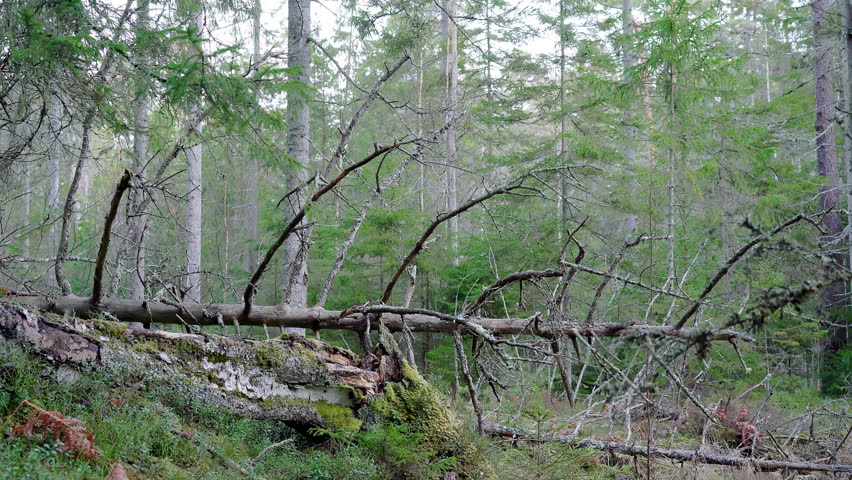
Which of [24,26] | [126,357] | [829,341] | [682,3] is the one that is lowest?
[829,341]

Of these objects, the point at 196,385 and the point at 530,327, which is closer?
the point at 196,385

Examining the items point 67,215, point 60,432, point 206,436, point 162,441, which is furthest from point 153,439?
point 67,215

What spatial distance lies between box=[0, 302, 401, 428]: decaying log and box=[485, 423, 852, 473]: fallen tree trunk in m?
1.70

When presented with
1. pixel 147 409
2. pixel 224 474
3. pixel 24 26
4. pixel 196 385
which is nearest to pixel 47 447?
pixel 147 409

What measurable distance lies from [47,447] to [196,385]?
1162mm

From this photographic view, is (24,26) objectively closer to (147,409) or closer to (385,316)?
(147,409)

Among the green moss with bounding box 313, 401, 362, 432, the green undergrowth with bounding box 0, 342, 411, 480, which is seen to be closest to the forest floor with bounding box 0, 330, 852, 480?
the green undergrowth with bounding box 0, 342, 411, 480

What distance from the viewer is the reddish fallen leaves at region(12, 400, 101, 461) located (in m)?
2.78

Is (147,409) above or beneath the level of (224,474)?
above

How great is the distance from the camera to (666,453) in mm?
5477

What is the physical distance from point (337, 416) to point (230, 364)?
824 millimetres

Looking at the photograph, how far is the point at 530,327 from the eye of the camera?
463 centimetres

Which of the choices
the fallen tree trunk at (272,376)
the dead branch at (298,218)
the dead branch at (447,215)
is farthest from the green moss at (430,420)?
the dead branch at (298,218)

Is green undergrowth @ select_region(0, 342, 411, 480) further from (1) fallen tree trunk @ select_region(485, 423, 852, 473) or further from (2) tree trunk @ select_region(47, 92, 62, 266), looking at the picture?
(2) tree trunk @ select_region(47, 92, 62, 266)
